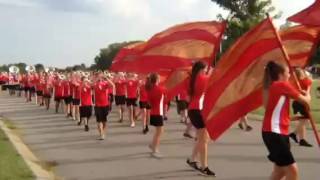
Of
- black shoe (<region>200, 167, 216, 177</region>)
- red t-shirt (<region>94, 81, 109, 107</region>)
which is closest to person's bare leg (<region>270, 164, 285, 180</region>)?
black shoe (<region>200, 167, 216, 177</region>)

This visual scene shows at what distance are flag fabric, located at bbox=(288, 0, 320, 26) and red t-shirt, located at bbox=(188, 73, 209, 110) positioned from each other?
396 cm

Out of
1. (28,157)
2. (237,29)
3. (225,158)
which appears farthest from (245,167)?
(237,29)

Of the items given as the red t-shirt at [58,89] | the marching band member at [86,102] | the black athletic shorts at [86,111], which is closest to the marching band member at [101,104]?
the marching band member at [86,102]

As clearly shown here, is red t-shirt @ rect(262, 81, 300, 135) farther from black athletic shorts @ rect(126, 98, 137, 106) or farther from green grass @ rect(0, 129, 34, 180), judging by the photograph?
black athletic shorts @ rect(126, 98, 137, 106)

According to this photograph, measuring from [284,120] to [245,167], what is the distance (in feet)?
13.0

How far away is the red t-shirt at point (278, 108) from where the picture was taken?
301 inches

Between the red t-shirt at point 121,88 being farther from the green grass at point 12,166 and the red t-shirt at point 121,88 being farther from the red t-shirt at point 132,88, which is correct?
the green grass at point 12,166

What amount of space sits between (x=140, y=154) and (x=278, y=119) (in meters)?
6.39

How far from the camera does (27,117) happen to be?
25.5 meters

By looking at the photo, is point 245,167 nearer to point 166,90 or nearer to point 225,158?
point 225,158

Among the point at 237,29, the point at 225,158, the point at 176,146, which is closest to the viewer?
the point at 225,158

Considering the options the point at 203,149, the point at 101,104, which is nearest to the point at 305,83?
the point at 203,149

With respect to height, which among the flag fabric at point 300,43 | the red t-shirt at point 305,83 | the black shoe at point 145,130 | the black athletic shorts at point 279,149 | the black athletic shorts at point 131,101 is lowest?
the black shoe at point 145,130

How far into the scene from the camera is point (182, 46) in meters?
12.1
